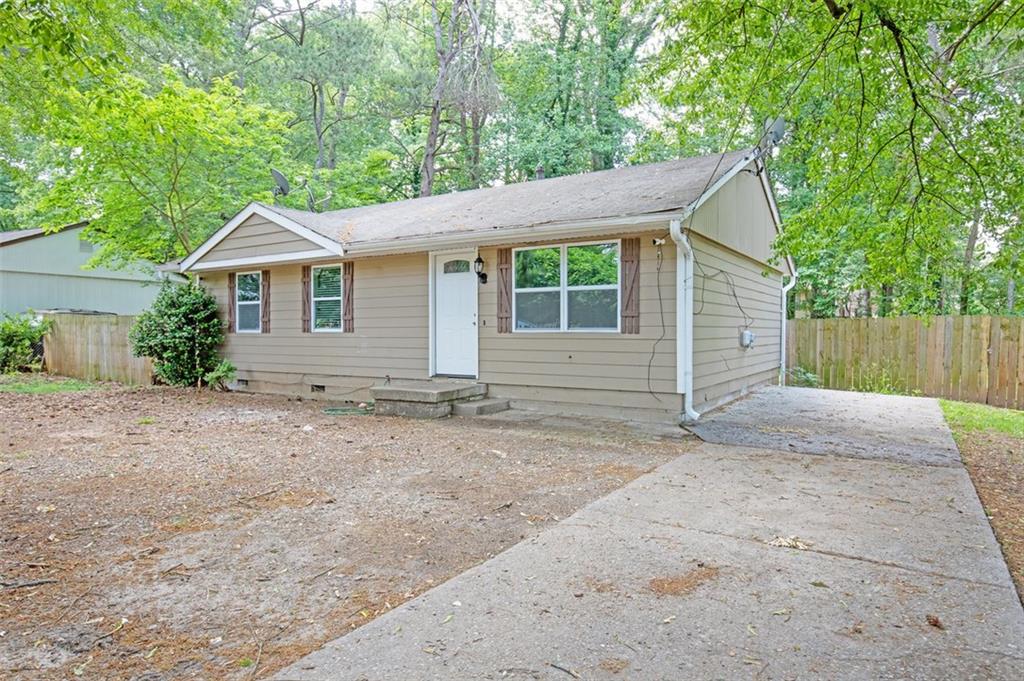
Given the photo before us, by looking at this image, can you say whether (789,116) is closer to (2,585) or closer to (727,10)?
(727,10)

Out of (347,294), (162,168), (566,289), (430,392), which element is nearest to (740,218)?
(566,289)

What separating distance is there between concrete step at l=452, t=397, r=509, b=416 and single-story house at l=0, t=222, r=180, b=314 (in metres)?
12.6

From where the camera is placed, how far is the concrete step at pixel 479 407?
7.94m

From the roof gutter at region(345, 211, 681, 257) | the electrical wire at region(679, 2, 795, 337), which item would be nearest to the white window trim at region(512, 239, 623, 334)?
the roof gutter at region(345, 211, 681, 257)

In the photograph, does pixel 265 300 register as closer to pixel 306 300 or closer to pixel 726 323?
pixel 306 300

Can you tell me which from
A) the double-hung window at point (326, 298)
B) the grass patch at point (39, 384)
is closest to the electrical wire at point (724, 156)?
the double-hung window at point (326, 298)

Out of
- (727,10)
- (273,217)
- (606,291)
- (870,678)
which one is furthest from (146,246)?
(870,678)

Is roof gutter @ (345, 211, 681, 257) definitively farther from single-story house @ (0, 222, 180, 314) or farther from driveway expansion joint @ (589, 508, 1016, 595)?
single-story house @ (0, 222, 180, 314)

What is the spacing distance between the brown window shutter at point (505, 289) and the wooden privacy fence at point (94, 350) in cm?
786

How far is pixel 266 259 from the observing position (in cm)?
1012

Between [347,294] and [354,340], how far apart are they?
0.75 metres

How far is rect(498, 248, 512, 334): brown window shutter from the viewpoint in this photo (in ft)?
27.2

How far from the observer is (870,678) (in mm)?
2049

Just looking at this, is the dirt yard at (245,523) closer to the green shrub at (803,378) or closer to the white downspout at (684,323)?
the white downspout at (684,323)
